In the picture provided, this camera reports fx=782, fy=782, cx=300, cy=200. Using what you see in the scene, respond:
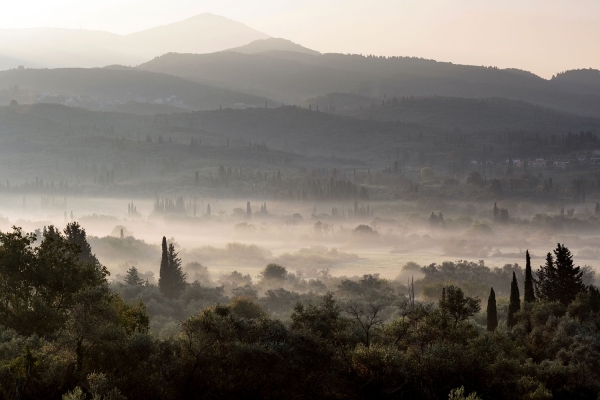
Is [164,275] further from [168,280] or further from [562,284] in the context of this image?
[562,284]

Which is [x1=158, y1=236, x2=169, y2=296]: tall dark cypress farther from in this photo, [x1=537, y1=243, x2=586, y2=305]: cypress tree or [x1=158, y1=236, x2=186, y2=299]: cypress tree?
[x1=537, y1=243, x2=586, y2=305]: cypress tree

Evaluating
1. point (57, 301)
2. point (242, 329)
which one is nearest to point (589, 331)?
point (242, 329)

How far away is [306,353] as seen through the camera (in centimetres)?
5625

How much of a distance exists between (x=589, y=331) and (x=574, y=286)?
1808 cm

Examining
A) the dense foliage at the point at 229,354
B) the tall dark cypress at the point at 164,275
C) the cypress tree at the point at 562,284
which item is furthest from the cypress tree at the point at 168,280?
the dense foliage at the point at 229,354

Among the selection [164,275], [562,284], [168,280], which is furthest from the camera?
[164,275]

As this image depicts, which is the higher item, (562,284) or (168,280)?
(562,284)

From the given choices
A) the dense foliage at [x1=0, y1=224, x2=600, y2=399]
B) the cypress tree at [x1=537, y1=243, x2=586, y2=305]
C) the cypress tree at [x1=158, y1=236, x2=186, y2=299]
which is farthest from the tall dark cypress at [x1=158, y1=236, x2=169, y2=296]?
the dense foliage at [x1=0, y1=224, x2=600, y2=399]

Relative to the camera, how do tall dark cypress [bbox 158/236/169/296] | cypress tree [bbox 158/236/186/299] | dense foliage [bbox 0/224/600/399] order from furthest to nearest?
tall dark cypress [bbox 158/236/169/296]
cypress tree [bbox 158/236/186/299]
dense foliage [bbox 0/224/600/399]

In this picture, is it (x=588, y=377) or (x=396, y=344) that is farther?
(x=588, y=377)

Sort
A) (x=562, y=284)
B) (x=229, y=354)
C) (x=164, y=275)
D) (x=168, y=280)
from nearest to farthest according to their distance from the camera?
(x=229, y=354)
(x=562, y=284)
(x=168, y=280)
(x=164, y=275)

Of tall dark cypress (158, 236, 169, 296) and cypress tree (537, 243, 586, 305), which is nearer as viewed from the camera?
cypress tree (537, 243, 586, 305)

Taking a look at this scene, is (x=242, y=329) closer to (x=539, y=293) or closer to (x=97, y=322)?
(x=97, y=322)

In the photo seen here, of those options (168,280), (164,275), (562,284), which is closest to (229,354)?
(562,284)
